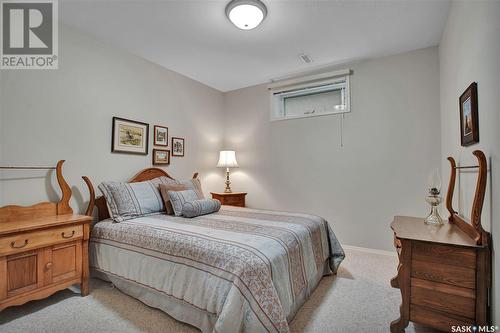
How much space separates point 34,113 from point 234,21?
209 cm

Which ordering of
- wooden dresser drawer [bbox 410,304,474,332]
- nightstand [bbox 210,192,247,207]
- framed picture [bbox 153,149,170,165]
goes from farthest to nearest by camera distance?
nightstand [bbox 210,192,247,207] → framed picture [bbox 153,149,170,165] → wooden dresser drawer [bbox 410,304,474,332]

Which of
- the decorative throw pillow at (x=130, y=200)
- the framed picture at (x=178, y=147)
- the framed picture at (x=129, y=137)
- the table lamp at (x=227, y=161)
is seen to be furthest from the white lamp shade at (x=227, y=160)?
the decorative throw pillow at (x=130, y=200)

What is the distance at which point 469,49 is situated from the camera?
171 cm

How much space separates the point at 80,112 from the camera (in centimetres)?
262

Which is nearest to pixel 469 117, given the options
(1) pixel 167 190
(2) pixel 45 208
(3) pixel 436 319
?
(3) pixel 436 319

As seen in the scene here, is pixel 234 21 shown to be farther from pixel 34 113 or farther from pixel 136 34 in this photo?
pixel 34 113

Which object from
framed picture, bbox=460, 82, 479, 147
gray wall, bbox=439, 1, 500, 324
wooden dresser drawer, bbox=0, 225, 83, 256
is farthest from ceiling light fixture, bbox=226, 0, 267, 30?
wooden dresser drawer, bbox=0, 225, 83, 256

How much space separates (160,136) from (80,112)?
3.30ft

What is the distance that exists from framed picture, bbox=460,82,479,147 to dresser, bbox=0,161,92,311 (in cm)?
312

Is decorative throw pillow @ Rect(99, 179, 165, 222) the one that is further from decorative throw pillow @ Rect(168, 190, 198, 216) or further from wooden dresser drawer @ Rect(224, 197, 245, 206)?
wooden dresser drawer @ Rect(224, 197, 245, 206)

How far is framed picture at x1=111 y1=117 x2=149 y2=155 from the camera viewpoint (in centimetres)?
292

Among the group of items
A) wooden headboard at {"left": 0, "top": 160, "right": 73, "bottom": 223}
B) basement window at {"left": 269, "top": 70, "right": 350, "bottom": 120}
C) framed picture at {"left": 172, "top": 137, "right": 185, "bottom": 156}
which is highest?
basement window at {"left": 269, "top": 70, "right": 350, "bottom": 120}

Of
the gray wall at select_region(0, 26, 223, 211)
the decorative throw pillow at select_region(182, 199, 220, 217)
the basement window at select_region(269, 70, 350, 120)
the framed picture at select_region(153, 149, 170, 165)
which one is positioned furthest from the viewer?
the basement window at select_region(269, 70, 350, 120)

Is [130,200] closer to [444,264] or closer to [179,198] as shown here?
[179,198]
